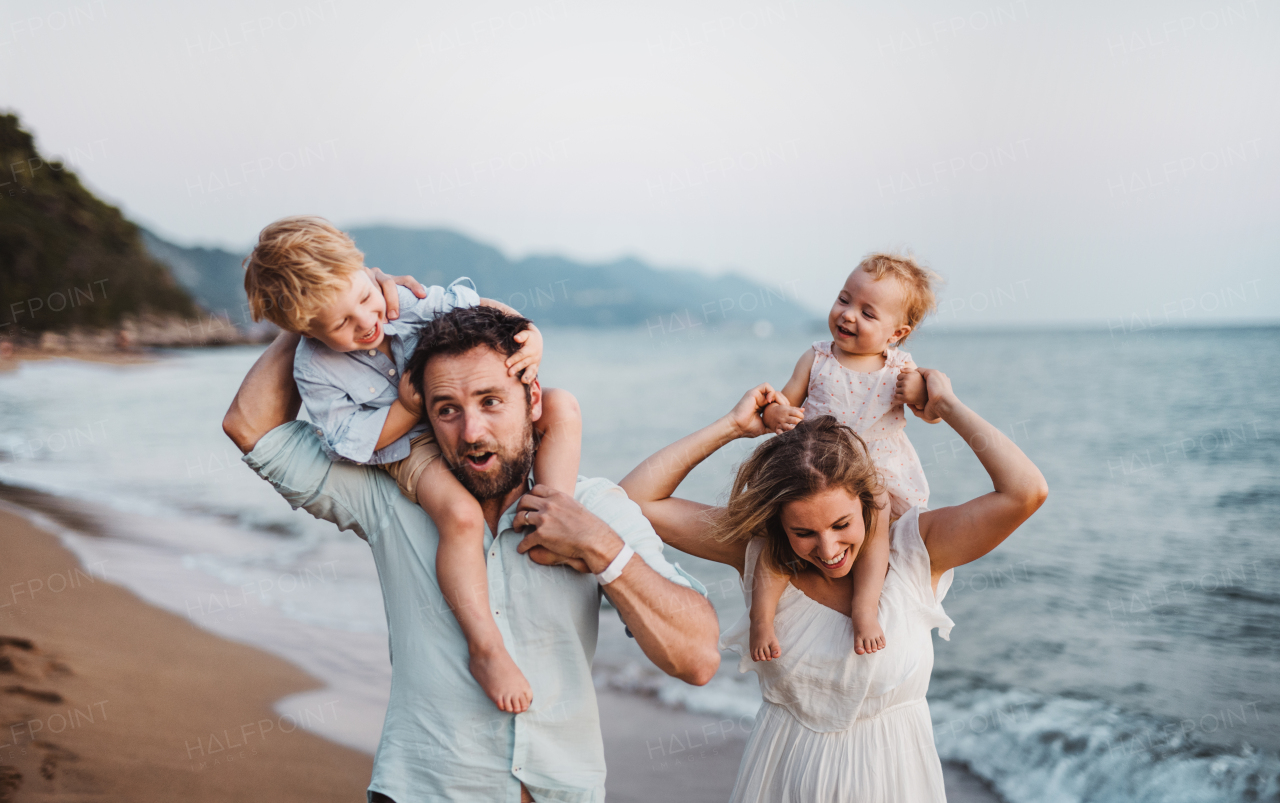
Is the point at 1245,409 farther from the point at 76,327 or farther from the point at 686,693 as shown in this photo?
the point at 76,327

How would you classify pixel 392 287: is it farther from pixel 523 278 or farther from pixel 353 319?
pixel 523 278

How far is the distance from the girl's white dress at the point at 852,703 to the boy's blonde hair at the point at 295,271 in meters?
1.45

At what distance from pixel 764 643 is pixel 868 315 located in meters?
1.15

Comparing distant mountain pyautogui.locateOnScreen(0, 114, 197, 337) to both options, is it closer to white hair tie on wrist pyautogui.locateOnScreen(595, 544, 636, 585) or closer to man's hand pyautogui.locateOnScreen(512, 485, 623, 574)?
man's hand pyautogui.locateOnScreen(512, 485, 623, 574)

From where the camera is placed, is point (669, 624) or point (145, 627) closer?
point (669, 624)

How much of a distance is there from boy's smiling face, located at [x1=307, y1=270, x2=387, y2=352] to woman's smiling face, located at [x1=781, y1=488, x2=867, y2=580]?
1269 millimetres

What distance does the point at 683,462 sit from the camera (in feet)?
8.60

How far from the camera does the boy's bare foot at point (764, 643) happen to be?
2.41 meters

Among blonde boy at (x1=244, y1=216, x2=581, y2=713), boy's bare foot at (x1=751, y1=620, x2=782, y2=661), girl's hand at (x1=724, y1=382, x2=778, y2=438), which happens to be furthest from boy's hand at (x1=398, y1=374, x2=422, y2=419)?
boy's bare foot at (x1=751, y1=620, x2=782, y2=661)

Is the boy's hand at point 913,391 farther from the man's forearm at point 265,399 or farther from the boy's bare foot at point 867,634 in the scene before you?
the man's forearm at point 265,399

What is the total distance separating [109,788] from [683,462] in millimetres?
4194

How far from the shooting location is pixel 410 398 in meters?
2.25

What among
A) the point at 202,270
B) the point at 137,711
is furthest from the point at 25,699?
the point at 202,270

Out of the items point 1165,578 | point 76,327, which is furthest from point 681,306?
point 1165,578
